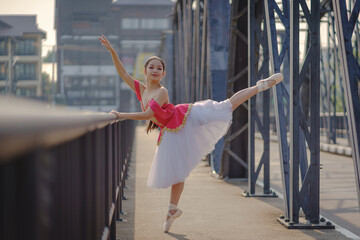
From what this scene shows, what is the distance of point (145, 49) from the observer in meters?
85.1

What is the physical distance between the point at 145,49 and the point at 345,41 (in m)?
81.3

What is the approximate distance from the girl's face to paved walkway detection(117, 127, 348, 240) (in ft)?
4.58

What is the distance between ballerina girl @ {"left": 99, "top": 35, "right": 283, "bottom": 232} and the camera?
17.7 ft

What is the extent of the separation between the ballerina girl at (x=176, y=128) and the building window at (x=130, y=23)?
81.3m

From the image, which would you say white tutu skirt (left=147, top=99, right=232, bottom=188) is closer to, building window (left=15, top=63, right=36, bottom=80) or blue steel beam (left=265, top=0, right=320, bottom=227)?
blue steel beam (left=265, top=0, right=320, bottom=227)

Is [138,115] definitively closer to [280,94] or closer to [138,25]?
[280,94]

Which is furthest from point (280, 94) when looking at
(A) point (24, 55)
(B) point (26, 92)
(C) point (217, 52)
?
(B) point (26, 92)

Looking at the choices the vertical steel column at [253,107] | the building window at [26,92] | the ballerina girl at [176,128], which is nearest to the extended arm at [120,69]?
the ballerina girl at [176,128]

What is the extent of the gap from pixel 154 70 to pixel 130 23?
269 ft

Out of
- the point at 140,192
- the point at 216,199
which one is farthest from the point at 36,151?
the point at 140,192

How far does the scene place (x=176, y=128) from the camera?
17.7 feet

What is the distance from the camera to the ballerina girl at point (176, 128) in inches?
212

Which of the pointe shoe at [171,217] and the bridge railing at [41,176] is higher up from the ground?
the bridge railing at [41,176]

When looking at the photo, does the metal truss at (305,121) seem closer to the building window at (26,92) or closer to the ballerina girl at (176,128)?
the ballerina girl at (176,128)
